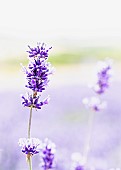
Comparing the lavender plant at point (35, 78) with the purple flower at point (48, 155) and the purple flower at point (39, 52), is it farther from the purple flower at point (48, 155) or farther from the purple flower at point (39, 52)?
the purple flower at point (48, 155)

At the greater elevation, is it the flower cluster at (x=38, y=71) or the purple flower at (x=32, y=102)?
the flower cluster at (x=38, y=71)

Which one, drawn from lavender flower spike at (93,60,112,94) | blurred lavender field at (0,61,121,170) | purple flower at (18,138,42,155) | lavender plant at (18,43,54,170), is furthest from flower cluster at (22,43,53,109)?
blurred lavender field at (0,61,121,170)

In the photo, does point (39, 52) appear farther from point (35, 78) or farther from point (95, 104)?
point (95, 104)

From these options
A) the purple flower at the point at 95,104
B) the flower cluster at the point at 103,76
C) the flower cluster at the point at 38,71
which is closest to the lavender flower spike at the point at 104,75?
the flower cluster at the point at 103,76

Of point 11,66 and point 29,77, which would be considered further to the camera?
point 11,66

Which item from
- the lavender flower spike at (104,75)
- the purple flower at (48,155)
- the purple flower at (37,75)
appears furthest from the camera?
the lavender flower spike at (104,75)

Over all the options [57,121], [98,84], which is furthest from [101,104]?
[57,121]

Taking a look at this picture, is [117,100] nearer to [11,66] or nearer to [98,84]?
[98,84]

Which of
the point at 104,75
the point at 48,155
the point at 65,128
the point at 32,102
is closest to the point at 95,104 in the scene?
the point at 104,75

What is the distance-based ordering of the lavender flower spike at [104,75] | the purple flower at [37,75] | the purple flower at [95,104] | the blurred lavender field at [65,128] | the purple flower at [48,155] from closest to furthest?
1. the purple flower at [37,75]
2. the purple flower at [48,155]
3. the lavender flower spike at [104,75]
4. the purple flower at [95,104]
5. the blurred lavender field at [65,128]
